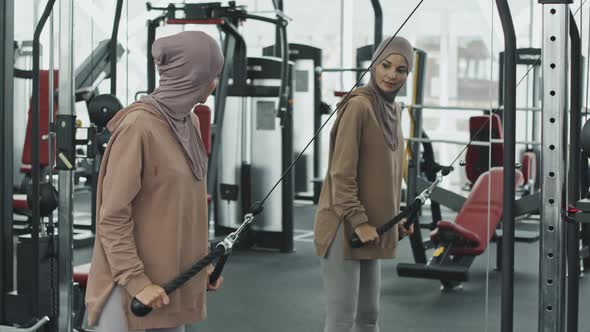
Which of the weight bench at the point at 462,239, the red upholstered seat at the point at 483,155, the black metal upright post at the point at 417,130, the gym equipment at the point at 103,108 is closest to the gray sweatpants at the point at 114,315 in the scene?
the gym equipment at the point at 103,108

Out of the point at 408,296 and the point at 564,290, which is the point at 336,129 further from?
the point at 408,296

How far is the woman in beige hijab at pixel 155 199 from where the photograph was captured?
7.67ft

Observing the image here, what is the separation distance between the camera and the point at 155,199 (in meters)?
2.41

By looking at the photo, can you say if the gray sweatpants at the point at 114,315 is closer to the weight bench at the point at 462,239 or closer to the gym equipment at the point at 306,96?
the weight bench at the point at 462,239

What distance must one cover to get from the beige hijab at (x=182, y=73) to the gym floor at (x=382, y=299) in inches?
54.6

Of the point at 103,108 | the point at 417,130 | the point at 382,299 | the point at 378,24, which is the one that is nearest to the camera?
the point at 103,108

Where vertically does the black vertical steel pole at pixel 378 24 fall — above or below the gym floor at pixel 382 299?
above

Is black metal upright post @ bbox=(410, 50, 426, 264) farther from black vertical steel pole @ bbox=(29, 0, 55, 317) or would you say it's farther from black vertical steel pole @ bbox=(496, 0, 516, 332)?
black vertical steel pole @ bbox=(496, 0, 516, 332)

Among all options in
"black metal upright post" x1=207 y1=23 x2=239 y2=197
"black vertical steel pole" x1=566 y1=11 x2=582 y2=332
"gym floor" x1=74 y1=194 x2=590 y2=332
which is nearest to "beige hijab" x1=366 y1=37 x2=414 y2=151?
"black vertical steel pole" x1=566 y1=11 x2=582 y2=332

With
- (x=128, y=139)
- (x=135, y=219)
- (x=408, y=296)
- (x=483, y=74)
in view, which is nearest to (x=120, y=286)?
(x=135, y=219)

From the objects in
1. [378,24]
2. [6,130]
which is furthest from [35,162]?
[378,24]

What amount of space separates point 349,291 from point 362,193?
0.35 m

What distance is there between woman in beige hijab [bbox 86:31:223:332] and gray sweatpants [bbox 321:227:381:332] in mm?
740

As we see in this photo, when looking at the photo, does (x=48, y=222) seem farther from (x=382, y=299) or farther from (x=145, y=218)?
(x=382, y=299)
